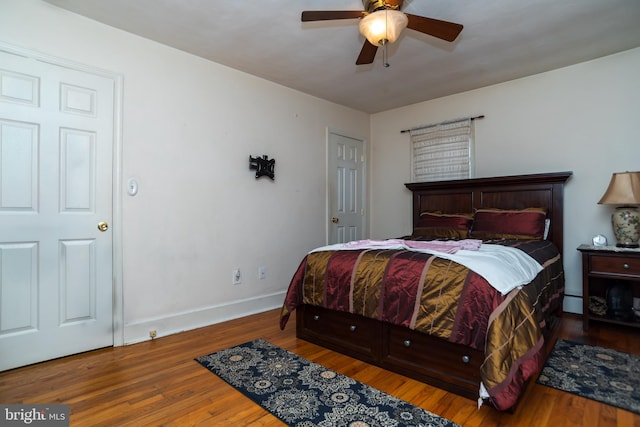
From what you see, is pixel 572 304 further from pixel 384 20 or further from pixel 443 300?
pixel 384 20

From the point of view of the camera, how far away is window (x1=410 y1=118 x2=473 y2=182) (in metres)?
4.09

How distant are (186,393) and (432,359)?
56.9 inches

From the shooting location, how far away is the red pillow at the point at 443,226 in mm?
3586

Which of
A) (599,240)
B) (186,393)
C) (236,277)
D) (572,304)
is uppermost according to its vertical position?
(599,240)

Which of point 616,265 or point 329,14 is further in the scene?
point 616,265

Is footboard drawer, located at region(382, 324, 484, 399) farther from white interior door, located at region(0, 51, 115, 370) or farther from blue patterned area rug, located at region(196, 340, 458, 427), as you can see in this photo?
white interior door, located at region(0, 51, 115, 370)

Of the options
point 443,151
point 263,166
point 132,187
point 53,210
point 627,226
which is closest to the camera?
point 53,210

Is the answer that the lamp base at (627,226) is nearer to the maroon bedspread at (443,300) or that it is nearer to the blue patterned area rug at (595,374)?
the maroon bedspread at (443,300)

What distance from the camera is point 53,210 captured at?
7.81 feet

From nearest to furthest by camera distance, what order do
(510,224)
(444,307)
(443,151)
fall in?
(444,307) → (510,224) → (443,151)

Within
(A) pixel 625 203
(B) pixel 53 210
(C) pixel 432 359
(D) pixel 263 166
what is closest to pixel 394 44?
(D) pixel 263 166

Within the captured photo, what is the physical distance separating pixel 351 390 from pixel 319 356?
52cm

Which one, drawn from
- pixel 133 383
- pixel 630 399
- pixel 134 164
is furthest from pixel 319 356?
pixel 134 164

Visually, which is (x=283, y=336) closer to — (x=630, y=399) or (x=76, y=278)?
(x=76, y=278)
